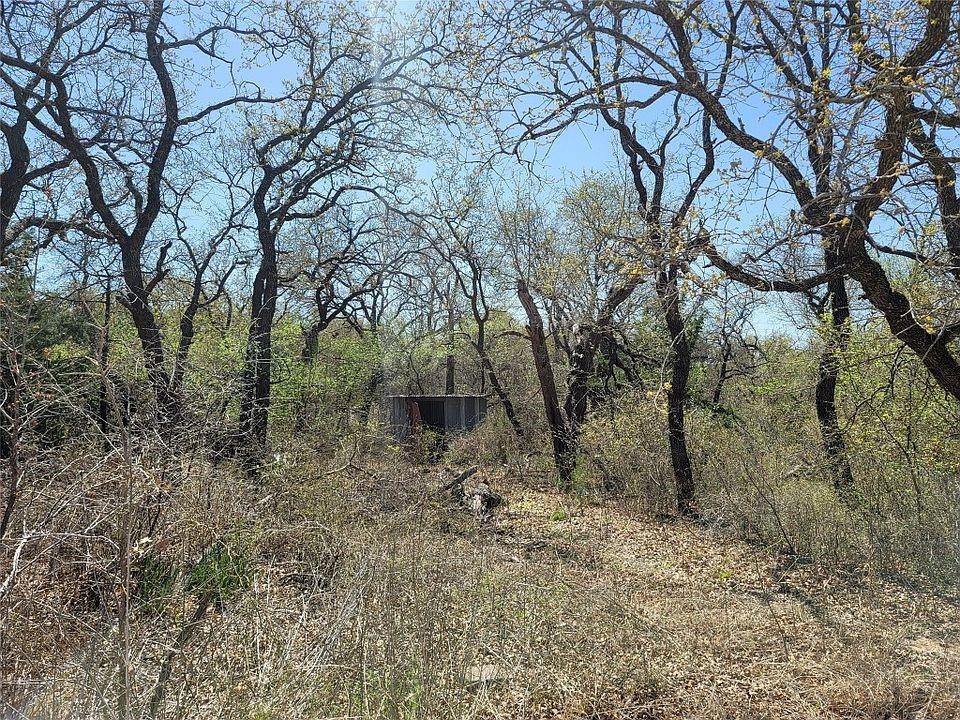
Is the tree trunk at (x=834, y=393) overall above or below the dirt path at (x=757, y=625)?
above

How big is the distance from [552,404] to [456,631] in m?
9.45

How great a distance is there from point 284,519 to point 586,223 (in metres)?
9.97

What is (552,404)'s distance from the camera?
14.3 m

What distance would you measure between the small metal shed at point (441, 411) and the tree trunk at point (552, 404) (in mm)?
3729

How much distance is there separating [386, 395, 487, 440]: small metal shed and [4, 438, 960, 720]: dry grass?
346 inches

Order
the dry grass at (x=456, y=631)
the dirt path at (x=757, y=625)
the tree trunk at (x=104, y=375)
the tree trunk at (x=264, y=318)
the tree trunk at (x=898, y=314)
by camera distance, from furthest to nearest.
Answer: the tree trunk at (x=264, y=318), the tree trunk at (x=898, y=314), the dirt path at (x=757, y=625), the dry grass at (x=456, y=631), the tree trunk at (x=104, y=375)

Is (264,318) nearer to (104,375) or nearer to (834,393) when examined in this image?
(104,375)

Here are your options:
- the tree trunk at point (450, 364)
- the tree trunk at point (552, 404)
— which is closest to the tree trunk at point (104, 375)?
the tree trunk at point (552, 404)

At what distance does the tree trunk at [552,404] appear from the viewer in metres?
13.4

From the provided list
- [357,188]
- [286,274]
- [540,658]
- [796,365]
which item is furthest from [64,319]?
[796,365]

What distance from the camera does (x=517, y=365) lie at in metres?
19.9

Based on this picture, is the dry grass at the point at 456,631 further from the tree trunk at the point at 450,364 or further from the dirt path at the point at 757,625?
the tree trunk at the point at 450,364

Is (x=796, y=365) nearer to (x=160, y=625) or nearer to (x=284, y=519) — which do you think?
(x=284, y=519)

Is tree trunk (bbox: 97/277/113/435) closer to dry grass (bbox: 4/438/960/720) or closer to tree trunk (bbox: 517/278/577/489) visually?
dry grass (bbox: 4/438/960/720)
